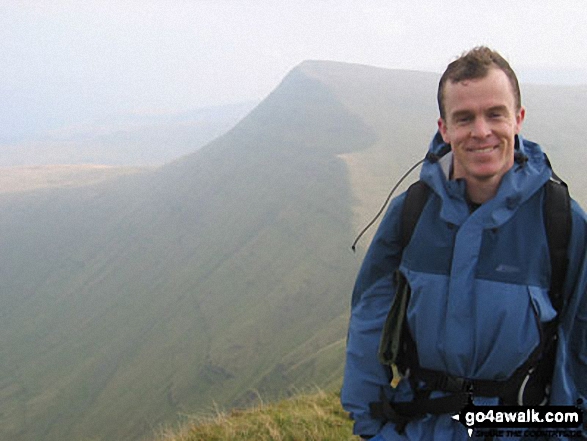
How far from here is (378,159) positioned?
86.8 m

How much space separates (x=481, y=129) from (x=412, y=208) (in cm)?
59

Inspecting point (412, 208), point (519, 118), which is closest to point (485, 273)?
point (412, 208)

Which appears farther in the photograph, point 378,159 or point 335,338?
point 378,159

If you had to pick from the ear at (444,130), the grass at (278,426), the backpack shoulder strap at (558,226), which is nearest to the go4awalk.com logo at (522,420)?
the backpack shoulder strap at (558,226)

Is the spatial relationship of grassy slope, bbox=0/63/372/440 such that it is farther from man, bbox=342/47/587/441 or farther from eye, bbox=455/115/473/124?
eye, bbox=455/115/473/124

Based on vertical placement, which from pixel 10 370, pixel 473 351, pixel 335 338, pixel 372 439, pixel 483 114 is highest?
pixel 483 114

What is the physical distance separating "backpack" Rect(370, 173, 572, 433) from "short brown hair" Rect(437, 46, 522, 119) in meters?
0.61

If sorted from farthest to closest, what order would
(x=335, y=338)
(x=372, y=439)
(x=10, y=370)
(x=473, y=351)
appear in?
(x=10, y=370), (x=335, y=338), (x=372, y=439), (x=473, y=351)

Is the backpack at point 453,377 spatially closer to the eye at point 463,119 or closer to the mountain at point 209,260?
the eye at point 463,119

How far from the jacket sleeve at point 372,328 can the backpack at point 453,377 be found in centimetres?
7

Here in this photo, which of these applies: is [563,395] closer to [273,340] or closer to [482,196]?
[482,196]

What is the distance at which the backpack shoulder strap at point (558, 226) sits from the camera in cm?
256

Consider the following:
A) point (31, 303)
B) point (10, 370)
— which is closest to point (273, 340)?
point (10, 370)

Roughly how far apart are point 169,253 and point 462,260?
311ft
